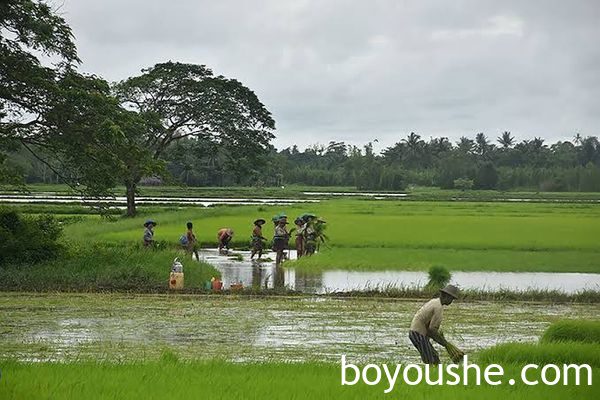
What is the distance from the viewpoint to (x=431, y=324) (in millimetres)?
9359

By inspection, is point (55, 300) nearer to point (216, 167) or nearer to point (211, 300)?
point (211, 300)

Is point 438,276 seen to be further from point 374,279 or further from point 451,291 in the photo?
point 451,291

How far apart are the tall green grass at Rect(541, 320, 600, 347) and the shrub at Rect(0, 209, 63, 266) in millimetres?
11771

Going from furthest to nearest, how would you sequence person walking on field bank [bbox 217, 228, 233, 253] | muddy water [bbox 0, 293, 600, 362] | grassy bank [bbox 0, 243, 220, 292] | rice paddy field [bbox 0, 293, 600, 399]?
person walking on field bank [bbox 217, 228, 233, 253] < grassy bank [bbox 0, 243, 220, 292] < muddy water [bbox 0, 293, 600, 362] < rice paddy field [bbox 0, 293, 600, 399]

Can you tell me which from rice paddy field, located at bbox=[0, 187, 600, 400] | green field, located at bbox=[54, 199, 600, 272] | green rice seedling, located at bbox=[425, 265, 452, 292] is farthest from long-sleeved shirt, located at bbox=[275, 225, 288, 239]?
green rice seedling, located at bbox=[425, 265, 452, 292]

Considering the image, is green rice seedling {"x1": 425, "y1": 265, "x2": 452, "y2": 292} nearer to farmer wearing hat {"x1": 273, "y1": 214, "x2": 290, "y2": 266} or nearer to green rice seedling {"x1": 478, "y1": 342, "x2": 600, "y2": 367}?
farmer wearing hat {"x1": 273, "y1": 214, "x2": 290, "y2": 266}

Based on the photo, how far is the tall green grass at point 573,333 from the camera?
1109 centimetres

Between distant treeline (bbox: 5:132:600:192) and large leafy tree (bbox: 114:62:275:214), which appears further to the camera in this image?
distant treeline (bbox: 5:132:600:192)

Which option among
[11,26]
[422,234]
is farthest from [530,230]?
[11,26]

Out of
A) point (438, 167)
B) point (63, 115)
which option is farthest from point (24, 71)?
point (438, 167)

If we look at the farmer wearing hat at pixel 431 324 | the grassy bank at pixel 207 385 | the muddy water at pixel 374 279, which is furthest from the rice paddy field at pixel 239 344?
the muddy water at pixel 374 279

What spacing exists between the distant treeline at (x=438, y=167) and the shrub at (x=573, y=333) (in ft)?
169

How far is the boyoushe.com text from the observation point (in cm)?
858

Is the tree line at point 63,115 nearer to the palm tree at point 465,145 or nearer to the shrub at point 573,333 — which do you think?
the shrub at point 573,333
